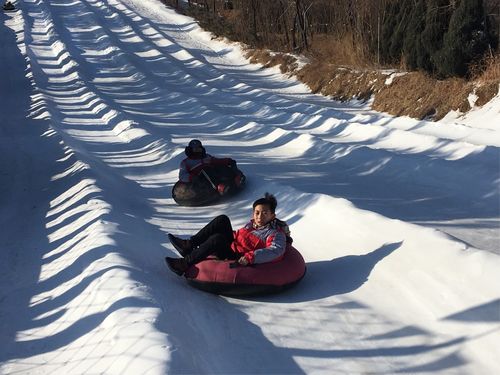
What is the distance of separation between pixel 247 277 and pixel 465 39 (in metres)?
8.64

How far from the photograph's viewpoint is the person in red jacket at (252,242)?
482 centimetres

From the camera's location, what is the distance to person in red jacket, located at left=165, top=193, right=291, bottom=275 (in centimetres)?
482

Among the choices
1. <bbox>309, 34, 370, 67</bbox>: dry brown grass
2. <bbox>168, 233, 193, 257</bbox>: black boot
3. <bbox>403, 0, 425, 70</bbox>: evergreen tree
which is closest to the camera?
<bbox>168, 233, 193, 257</bbox>: black boot

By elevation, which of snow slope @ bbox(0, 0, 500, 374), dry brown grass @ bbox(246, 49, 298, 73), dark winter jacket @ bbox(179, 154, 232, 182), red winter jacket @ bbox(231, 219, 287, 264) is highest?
dry brown grass @ bbox(246, 49, 298, 73)

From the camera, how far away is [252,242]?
16.6 ft

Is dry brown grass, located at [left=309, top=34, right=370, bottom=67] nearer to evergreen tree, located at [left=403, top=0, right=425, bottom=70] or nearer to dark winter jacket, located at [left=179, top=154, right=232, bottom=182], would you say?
evergreen tree, located at [left=403, top=0, right=425, bottom=70]

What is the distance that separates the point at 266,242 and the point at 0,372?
2.18 meters

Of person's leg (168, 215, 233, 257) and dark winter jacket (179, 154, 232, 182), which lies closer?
person's leg (168, 215, 233, 257)

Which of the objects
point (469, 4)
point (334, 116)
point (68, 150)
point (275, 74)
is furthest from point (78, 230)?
point (275, 74)

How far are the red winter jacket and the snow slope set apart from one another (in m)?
0.33

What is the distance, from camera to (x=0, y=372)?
12.8 ft

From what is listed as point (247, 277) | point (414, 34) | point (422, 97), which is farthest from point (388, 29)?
point (247, 277)

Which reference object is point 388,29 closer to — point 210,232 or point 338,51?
point 338,51

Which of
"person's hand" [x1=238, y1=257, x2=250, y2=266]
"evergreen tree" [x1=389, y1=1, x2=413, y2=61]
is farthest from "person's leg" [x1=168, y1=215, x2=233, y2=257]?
"evergreen tree" [x1=389, y1=1, x2=413, y2=61]
